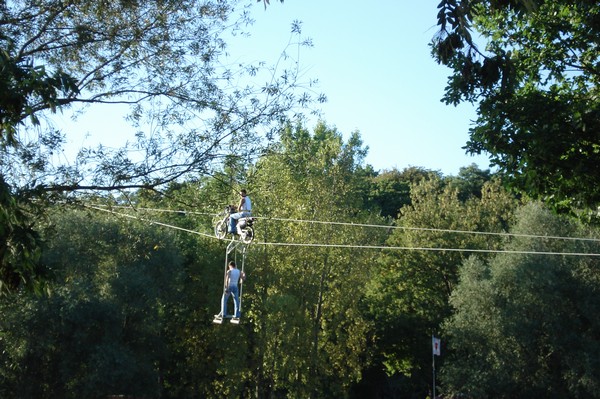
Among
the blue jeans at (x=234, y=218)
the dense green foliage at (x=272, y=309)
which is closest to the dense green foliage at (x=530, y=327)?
the dense green foliage at (x=272, y=309)

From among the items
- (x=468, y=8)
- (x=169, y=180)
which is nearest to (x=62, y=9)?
(x=169, y=180)

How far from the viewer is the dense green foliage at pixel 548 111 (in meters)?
11.8

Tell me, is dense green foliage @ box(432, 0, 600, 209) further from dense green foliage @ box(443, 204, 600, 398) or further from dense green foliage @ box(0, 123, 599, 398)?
dense green foliage @ box(443, 204, 600, 398)

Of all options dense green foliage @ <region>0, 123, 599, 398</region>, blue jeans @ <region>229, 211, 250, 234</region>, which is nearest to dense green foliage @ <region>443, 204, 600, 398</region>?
dense green foliage @ <region>0, 123, 599, 398</region>

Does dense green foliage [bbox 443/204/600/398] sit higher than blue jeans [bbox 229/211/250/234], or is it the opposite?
blue jeans [bbox 229/211/250/234]

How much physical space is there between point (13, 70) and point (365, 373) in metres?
32.6

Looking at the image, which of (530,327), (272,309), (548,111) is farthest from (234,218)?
(530,327)

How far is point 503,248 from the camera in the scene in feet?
111

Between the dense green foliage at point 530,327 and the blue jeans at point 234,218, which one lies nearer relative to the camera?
the blue jeans at point 234,218

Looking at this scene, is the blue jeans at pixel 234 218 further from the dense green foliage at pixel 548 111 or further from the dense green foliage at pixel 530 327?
the dense green foliage at pixel 530 327

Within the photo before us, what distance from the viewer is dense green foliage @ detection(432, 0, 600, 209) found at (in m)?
11.8

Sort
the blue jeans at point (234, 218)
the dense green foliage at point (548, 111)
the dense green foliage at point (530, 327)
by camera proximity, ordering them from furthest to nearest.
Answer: the dense green foliage at point (530, 327) < the blue jeans at point (234, 218) < the dense green foliage at point (548, 111)

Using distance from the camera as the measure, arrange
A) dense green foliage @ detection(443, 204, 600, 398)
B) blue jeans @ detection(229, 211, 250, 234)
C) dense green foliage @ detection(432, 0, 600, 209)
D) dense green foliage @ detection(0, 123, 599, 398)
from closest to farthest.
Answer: dense green foliage @ detection(432, 0, 600, 209)
blue jeans @ detection(229, 211, 250, 234)
dense green foliage @ detection(0, 123, 599, 398)
dense green foliage @ detection(443, 204, 600, 398)

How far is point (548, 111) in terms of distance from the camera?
1209cm
